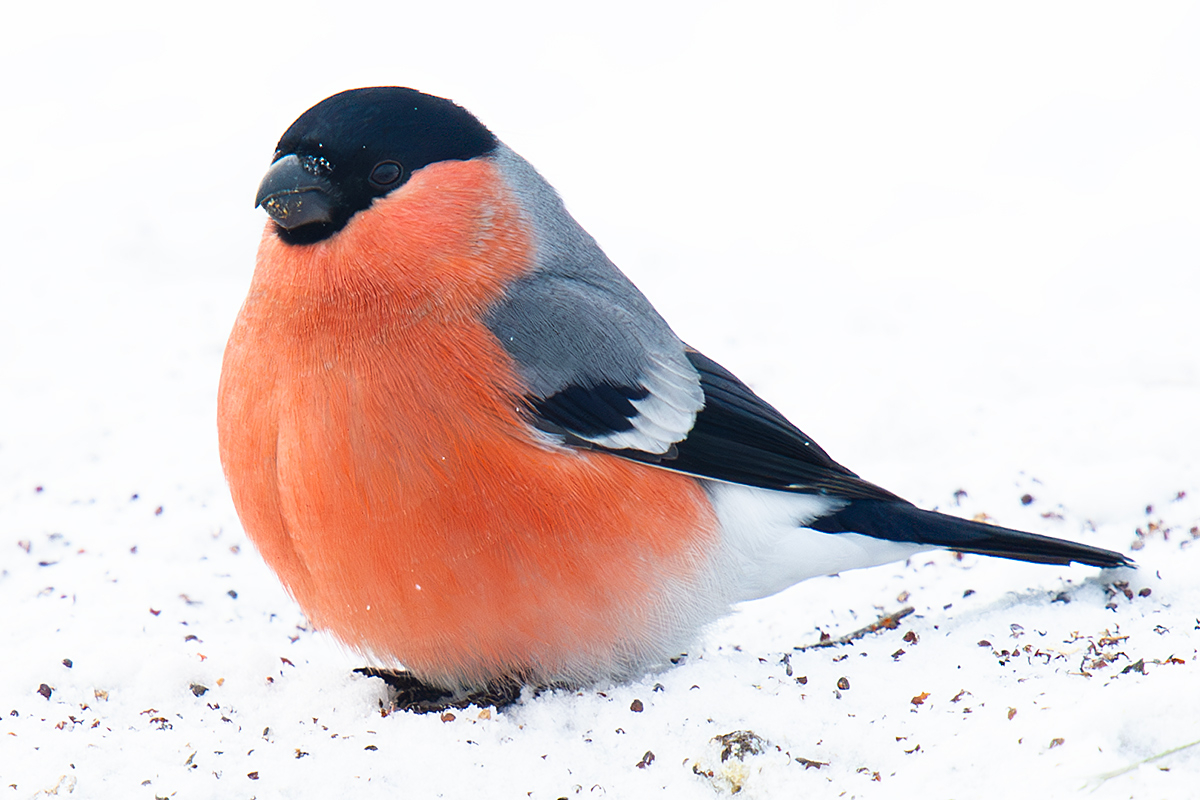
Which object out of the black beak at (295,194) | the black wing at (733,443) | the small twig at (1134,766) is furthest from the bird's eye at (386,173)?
the small twig at (1134,766)

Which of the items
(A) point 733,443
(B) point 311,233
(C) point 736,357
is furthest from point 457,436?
(C) point 736,357

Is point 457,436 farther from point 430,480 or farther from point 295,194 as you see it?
point 295,194

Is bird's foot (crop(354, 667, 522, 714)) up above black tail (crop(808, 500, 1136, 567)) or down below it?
below

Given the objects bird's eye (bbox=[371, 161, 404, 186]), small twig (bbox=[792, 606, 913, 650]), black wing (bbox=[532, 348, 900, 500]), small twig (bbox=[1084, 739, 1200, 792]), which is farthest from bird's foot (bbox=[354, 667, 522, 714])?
small twig (bbox=[1084, 739, 1200, 792])

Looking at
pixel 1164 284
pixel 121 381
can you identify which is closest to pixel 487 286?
pixel 121 381

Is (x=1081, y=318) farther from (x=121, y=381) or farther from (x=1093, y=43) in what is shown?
(x=121, y=381)

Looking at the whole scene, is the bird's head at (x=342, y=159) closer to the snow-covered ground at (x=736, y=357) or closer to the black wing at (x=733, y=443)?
the black wing at (x=733, y=443)

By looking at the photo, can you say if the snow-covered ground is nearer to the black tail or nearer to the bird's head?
the black tail
